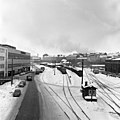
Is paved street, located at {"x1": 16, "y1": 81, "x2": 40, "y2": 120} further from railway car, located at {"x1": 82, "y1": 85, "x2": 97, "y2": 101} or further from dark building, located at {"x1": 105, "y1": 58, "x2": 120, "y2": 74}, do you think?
dark building, located at {"x1": 105, "y1": 58, "x2": 120, "y2": 74}

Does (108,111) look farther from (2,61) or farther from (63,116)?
(2,61)

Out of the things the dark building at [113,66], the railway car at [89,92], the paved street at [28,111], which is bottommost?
the paved street at [28,111]

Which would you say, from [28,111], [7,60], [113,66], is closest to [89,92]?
[28,111]

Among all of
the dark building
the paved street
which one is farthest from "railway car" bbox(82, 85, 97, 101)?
the dark building

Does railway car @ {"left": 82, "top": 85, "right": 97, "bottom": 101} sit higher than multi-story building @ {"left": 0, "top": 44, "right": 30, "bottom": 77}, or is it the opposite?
multi-story building @ {"left": 0, "top": 44, "right": 30, "bottom": 77}

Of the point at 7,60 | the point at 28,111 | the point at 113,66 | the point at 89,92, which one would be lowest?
the point at 28,111

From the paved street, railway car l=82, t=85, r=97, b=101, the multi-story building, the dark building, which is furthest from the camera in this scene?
the dark building

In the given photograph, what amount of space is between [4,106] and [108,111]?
16.5 m

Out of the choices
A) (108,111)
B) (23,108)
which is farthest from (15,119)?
(108,111)

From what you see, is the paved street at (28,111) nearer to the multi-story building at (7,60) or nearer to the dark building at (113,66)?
the multi-story building at (7,60)

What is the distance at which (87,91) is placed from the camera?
37.9 meters

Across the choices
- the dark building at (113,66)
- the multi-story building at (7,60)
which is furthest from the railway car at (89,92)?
the dark building at (113,66)

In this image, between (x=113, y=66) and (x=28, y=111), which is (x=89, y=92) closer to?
(x=28, y=111)

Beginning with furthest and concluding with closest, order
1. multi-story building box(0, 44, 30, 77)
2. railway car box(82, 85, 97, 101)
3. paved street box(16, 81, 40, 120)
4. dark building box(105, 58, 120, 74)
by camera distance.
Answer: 1. dark building box(105, 58, 120, 74)
2. multi-story building box(0, 44, 30, 77)
3. railway car box(82, 85, 97, 101)
4. paved street box(16, 81, 40, 120)
